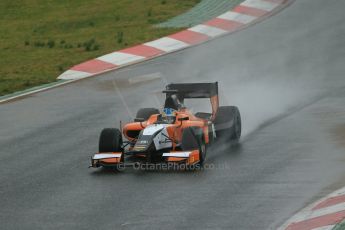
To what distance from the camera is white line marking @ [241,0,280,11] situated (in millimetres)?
28328

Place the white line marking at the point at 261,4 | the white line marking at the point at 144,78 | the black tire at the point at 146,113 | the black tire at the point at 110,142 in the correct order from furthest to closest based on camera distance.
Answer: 1. the white line marking at the point at 261,4
2. the white line marking at the point at 144,78
3. the black tire at the point at 146,113
4. the black tire at the point at 110,142

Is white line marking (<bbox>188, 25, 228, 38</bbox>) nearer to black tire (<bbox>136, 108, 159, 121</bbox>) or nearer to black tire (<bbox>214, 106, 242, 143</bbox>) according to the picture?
black tire (<bbox>214, 106, 242, 143</bbox>)

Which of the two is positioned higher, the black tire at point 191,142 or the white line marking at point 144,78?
the white line marking at point 144,78

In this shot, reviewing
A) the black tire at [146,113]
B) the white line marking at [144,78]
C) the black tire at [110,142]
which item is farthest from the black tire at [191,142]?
the white line marking at [144,78]

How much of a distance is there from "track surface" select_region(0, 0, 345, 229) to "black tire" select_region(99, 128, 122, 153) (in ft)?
→ 1.24

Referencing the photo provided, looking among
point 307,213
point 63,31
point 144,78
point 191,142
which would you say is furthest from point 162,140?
point 63,31

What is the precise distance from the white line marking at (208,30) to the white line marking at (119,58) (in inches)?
103

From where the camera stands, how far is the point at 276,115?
58.4 feet

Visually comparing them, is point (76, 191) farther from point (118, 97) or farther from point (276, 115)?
point (118, 97)

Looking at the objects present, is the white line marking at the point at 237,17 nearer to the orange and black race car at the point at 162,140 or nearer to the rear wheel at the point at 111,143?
the orange and black race car at the point at 162,140

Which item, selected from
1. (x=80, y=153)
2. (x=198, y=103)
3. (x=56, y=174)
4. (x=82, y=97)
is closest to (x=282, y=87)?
(x=198, y=103)

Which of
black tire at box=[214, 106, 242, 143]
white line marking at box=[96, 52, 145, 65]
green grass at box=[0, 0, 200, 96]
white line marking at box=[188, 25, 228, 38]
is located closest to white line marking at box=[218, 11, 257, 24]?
white line marking at box=[188, 25, 228, 38]

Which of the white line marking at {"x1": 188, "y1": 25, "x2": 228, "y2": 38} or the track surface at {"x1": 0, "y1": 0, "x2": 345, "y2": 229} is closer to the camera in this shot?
the track surface at {"x1": 0, "y1": 0, "x2": 345, "y2": 229}

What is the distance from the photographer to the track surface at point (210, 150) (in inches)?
458
